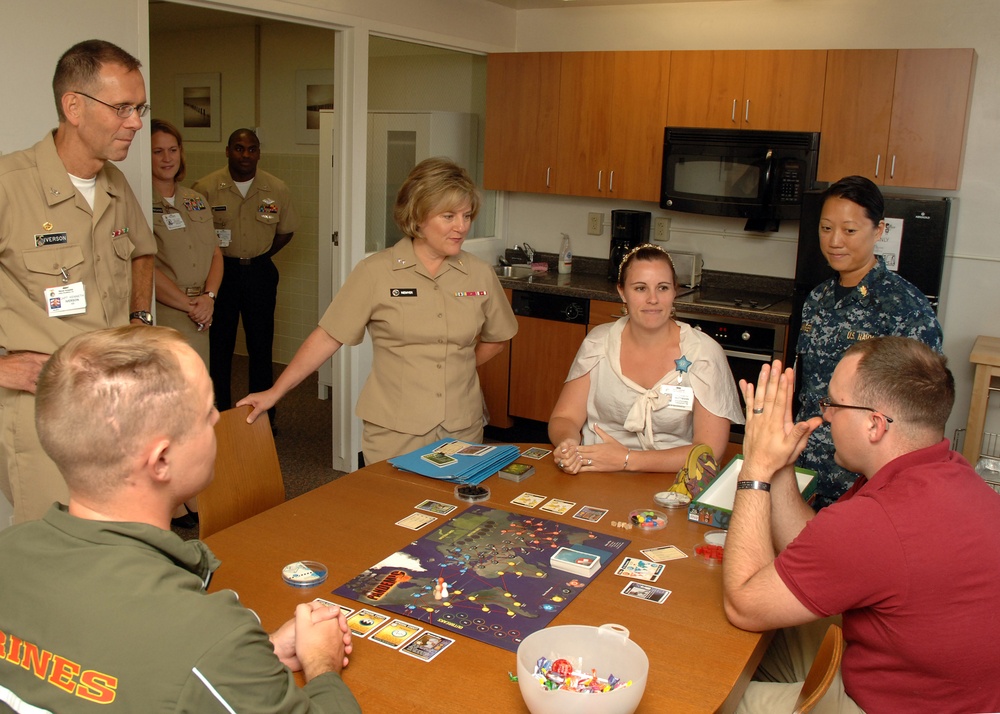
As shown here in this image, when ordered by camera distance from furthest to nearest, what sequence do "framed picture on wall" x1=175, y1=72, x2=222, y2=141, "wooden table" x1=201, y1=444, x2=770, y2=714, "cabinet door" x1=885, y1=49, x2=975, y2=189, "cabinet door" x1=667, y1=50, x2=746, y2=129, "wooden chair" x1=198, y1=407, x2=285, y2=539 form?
"framed picture on wall" x1=175, y1=72, x2=222, y2=141, "cabinet door" x1=667, y1=50, x2=746, y2=129, "cabinet door" x1=885, y1=49, x2=975, y2=189, "wooden chair" x1=198, y1=407, x2=285, y2=539, "wooden table" x1=201, y1=444, x2=770, y2=714

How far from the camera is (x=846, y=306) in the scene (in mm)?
2973

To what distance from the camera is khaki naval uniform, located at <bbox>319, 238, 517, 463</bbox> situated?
304 cm

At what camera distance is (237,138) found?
5410 millimetres

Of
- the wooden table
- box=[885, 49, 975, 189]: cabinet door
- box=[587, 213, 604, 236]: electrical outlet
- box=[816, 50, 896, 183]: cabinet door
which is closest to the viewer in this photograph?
the wooden table

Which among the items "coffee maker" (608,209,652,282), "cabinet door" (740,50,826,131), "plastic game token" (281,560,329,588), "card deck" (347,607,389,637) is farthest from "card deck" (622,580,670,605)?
"coffee maker" (608,209,652,282)

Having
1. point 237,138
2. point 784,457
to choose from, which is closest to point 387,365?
point 784,457

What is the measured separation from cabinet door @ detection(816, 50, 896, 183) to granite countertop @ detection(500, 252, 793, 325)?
2.57 feet

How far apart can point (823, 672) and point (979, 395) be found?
10.8ft

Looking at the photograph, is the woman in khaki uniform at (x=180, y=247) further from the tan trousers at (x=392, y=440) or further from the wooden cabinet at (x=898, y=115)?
the wooden cabinet at (x=898, y=115)

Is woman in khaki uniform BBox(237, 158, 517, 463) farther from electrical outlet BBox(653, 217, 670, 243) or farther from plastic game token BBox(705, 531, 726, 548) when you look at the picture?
electrical outlet BBox(653, 217, 670, 243)

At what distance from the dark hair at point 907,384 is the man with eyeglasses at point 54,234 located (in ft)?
6.95

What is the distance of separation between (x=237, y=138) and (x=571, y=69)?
6.68 feet

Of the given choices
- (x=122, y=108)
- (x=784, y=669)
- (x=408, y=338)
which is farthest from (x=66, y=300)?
(x=784, y=669)

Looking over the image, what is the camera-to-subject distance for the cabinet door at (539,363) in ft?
17.6
